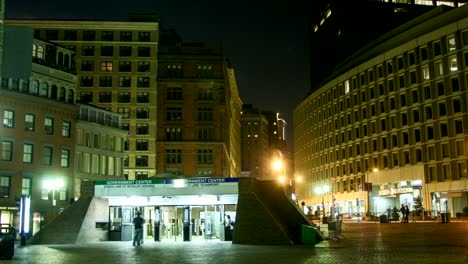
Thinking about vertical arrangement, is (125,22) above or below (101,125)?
above

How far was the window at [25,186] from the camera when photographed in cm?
5462

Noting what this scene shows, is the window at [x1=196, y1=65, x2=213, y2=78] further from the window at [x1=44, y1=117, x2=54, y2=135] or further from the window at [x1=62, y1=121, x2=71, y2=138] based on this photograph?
the window at [x1=44, y1=117, x2=54, y2=135]

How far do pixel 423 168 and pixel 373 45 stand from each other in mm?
28514

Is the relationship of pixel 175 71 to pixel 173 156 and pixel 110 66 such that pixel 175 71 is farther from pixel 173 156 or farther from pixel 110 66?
pixel 173 156

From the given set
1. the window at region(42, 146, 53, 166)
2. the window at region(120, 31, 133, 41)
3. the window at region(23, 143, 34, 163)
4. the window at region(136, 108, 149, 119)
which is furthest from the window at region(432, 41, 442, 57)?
the window at region(23, 143, 34, 163)

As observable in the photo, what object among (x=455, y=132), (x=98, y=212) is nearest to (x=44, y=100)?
(x=98, y=212)

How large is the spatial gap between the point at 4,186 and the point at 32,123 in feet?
22.8

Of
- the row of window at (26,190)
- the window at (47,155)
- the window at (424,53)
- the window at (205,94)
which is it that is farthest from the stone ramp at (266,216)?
the window at (205,94)

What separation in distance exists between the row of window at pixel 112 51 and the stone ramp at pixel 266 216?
65.4 metres

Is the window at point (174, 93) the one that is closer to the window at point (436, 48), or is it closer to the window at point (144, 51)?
the window at point (144, 51)

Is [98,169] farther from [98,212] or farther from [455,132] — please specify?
[455,132]

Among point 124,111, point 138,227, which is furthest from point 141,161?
point 138,227

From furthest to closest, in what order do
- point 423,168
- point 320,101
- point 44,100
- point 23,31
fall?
1. point 320,101
2. point 423,168
3. point 44,100
4. point 23,31

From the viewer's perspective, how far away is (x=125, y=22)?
95.8 meters
